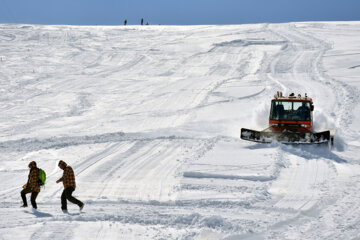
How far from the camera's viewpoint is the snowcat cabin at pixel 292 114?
1698 centimetres

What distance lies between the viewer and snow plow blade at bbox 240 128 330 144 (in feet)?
50.7

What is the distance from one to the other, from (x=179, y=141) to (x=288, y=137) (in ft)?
13.0

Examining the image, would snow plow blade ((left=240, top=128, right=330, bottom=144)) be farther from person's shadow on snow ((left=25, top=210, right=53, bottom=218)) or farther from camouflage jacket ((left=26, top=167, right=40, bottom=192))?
person's shadow on snow ((left=25, top=210, right=53, bottom=218))

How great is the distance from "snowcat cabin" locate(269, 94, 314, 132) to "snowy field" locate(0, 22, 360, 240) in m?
1.37

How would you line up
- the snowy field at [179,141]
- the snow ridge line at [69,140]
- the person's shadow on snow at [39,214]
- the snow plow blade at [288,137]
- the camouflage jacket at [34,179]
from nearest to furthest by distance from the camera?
the snowy field at [179,141] → the person's shadow on snow at [39,214] → the camouflage jacket at [34,179] → the snow plow blade at [288,137] → the snow ridge line at [69,140]

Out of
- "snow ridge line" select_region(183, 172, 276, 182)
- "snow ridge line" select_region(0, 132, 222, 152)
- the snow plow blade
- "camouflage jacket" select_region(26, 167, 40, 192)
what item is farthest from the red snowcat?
"camouflage jacket" select_region(26, 167, 40, 192)

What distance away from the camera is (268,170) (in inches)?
513

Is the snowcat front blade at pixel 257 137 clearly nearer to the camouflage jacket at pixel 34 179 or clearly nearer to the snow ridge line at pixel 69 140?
the snow ridge line at pixel 69 140

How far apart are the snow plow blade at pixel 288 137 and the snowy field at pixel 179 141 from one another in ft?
1.05

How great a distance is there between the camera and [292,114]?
17.2 metres

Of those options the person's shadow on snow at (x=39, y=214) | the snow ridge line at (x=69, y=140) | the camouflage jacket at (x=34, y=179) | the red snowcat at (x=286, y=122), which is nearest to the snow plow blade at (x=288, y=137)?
the red snowcat at (x=286, y=122)

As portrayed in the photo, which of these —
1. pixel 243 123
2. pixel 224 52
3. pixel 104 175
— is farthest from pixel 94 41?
pixel 104 175

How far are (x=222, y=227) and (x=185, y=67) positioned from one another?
91.5ft

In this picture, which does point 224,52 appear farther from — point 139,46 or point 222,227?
point 222,227
